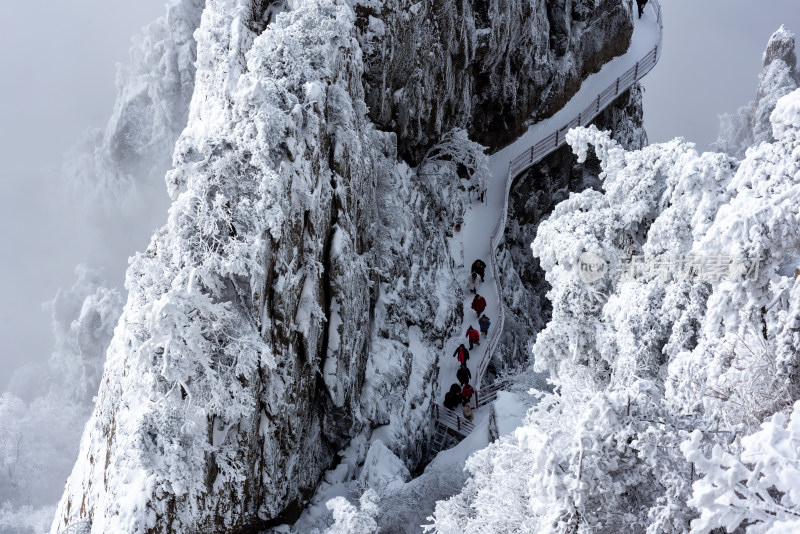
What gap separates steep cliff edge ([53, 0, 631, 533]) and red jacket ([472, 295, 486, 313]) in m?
1.91

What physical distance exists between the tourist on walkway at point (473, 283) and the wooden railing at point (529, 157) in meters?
0.76

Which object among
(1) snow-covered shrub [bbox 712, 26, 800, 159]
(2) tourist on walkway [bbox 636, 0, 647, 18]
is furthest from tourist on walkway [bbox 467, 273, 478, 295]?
(1) snow-covered shrub [bbox 712, 26, 800, 159]

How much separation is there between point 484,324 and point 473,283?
2067 mm

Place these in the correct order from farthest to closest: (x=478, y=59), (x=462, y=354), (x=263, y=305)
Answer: (x=478, y=59), (x=462, y=354), (x=263, y=305)

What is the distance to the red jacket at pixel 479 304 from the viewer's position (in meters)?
21.0

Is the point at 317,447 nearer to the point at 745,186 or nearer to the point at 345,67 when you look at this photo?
the point at 345,67

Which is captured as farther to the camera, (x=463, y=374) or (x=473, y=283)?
(x=473, y=283)

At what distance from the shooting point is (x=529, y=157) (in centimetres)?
2642

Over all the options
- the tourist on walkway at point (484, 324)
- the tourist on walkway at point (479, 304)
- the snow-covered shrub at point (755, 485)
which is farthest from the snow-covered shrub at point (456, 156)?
the snow-covered shrub at point (755, 485)

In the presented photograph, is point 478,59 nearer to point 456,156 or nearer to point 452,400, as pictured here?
point 456,156

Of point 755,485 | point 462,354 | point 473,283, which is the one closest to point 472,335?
point 462,354

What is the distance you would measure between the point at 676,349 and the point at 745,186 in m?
2.81

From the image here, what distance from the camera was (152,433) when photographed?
11.8 m

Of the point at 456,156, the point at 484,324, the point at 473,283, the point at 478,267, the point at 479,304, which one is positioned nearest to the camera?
the point at 484,324
